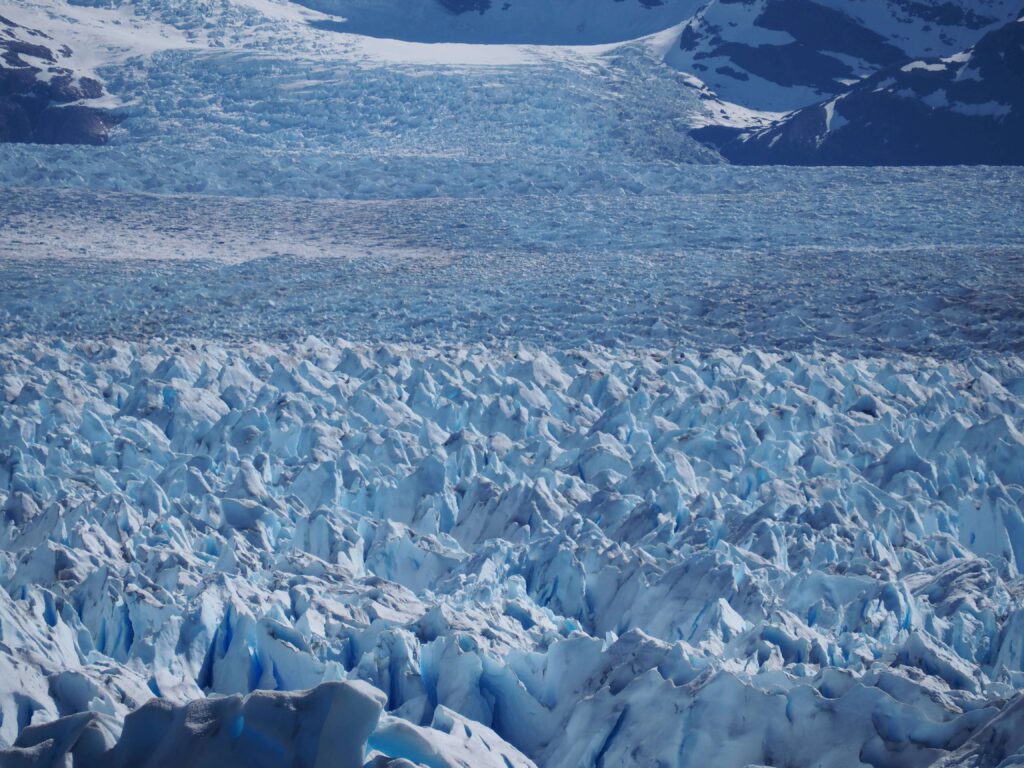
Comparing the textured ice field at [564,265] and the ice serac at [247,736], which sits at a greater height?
the ice serac at [247,736]

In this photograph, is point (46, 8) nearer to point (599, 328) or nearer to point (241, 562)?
point (599, 328)

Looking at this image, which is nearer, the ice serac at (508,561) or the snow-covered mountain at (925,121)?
the ice serac at (508,561)

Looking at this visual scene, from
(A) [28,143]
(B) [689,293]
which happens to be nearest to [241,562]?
(B) [689,293]

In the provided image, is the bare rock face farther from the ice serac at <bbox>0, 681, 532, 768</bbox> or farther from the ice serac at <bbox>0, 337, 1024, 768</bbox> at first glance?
the ice serac at <bbox>0, 681, 532, 768</bbox>

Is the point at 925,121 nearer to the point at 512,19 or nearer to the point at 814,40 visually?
the point at 814,40

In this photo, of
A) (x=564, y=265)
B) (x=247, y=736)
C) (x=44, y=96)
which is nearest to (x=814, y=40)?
(x=564, y=265)

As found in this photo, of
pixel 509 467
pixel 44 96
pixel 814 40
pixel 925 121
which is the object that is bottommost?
pixel 509 467

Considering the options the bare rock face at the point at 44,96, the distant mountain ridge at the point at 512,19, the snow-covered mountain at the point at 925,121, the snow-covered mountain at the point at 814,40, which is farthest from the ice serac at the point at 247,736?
the distant mountain ridge at the point at 512,19

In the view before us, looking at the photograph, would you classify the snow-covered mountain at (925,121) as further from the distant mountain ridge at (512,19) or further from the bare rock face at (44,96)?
the bare rock face at (44,96)
